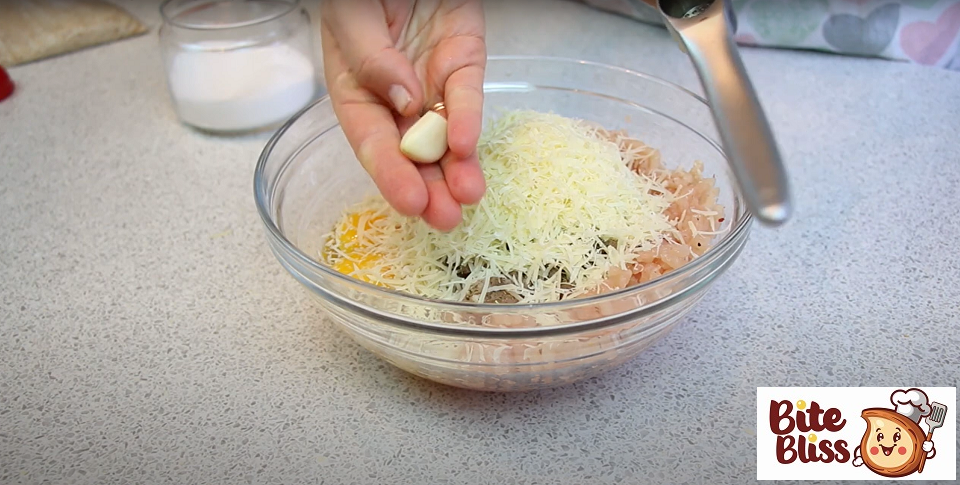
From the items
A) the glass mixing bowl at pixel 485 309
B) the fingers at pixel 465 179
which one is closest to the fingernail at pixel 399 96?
the fingers at pixel 465 179

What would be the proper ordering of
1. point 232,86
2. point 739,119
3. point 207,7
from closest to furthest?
point 739,119 < point 232,86 < point 207,7

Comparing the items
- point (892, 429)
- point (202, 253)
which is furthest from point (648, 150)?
point (202, 253)

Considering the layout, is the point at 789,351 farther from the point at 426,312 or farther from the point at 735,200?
the point at 426,312

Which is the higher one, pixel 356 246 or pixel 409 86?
pixel 409 86

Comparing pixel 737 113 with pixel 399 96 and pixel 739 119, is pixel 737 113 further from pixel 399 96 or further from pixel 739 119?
pixel 399 96

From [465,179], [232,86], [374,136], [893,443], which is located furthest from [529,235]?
[232,86]

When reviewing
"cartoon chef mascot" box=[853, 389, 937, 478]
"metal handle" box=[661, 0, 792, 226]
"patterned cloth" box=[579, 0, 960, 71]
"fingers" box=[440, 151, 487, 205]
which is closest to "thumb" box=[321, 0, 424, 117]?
"fingers" box=[440, 151, 487, 205]

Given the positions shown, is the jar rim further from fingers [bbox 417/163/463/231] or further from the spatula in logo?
the spatula in logo
